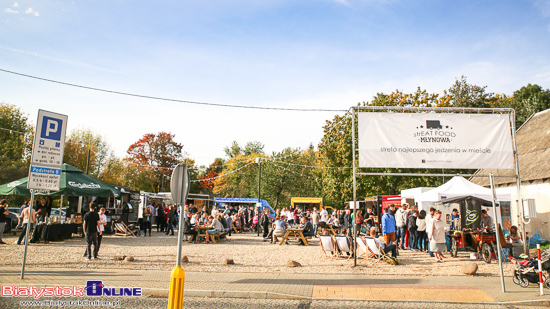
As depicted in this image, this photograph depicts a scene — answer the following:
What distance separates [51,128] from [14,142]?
122ft

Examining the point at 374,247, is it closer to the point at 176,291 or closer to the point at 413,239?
the point at 413,239

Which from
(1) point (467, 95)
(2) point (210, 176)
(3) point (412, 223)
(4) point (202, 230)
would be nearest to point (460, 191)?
(3) point (412, 223)

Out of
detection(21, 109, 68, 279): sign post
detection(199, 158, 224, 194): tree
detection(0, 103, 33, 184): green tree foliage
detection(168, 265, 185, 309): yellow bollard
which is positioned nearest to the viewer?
detection(168, 265, 185, 309): yellow bollard

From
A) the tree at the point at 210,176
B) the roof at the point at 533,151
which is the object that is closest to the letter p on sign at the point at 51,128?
the roof at the point at 533,151

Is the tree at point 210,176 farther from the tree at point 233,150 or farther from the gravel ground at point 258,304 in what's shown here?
the gravel ground at point 258,304

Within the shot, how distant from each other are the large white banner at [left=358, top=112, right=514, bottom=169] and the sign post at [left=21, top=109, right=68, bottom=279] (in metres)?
8.53

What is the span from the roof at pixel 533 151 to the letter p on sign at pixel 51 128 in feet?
56.5

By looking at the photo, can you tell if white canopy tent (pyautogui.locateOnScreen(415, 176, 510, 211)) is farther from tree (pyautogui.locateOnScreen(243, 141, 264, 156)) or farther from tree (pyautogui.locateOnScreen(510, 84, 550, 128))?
tree (pyautogui.locateOnScreen(243, 141, 264, 156))

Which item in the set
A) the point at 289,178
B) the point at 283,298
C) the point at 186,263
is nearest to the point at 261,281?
the point at 283,298

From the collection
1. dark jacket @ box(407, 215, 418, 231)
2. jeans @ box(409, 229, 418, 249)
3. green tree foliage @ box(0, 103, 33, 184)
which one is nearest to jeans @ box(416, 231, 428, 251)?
jeans @ box(409, 229, 418, 249)

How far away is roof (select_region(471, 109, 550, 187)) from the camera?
17.8 meters

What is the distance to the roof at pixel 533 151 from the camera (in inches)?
699

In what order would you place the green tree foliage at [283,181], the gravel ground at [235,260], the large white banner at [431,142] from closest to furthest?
the gravel ground at [235,260]
the large white banner at [431,142]
the green tree foliage at [283,181]

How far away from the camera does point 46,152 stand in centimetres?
905
